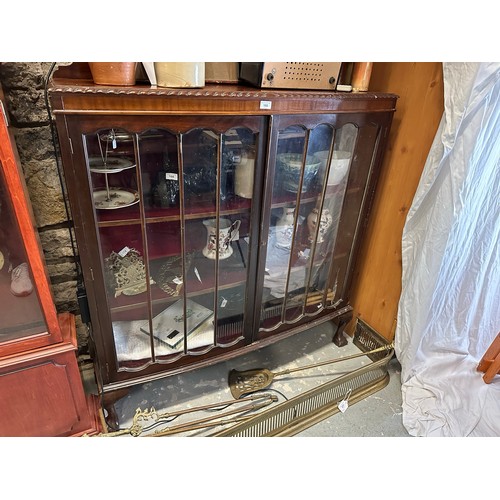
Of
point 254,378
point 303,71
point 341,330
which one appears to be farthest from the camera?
point 341,330

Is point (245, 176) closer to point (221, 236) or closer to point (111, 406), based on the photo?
point (221, 236)

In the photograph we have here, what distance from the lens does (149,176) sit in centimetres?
100

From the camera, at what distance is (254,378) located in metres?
1.55

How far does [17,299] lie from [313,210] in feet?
3.38

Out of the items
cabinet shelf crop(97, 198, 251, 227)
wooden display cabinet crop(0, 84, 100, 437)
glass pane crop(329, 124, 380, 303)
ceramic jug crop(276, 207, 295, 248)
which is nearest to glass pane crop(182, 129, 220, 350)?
cabinet shelf crop(97, 198, 251, 227)

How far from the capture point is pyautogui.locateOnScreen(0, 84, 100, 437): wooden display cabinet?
85 centimetres

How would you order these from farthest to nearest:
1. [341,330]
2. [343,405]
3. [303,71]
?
[341,330] → [343,405] → [303,71]

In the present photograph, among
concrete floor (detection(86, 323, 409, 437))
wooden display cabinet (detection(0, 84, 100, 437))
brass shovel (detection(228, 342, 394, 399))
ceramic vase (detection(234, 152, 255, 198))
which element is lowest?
concrete floor (detection(86, 323, 409, 437))

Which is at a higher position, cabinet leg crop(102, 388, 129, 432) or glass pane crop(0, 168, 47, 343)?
glass pane crop(0, 168, 47, 343)

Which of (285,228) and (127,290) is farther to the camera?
(285,228)

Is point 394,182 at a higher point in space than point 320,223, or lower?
higher

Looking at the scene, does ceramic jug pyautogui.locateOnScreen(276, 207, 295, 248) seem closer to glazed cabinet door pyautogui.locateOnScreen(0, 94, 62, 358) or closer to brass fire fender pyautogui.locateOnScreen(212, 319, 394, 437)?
brass fire fender pyautogui.locateOnScreen(212, 319, 394, 437)

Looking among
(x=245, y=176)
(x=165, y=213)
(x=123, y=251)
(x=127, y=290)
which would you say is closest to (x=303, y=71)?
(x=245, y=176)

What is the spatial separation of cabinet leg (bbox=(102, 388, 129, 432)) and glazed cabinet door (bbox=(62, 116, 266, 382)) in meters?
0.07
